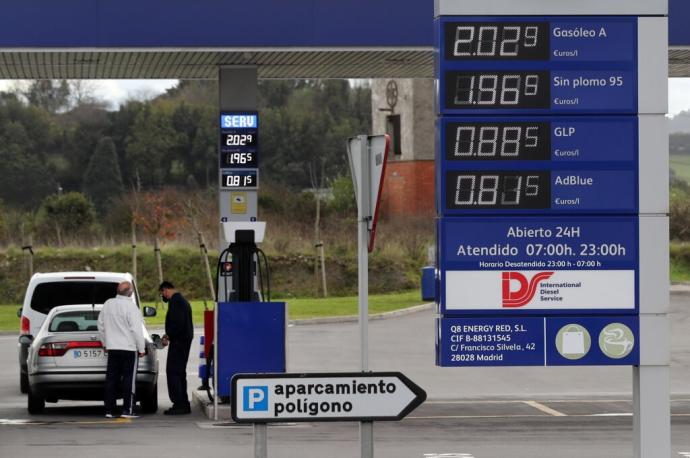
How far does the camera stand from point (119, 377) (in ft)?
59.6

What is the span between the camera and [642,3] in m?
11.4

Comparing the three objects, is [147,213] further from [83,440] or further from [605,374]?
[83,440]

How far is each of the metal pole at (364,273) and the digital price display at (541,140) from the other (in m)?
0.76

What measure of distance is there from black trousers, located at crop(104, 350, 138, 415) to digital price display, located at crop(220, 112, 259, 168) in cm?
528

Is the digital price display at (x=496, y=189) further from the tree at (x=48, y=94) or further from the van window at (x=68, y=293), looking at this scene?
the tree at (x=48, y=94)

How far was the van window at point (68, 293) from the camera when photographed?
72.1ft

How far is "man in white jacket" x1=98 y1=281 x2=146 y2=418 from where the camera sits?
17922mm

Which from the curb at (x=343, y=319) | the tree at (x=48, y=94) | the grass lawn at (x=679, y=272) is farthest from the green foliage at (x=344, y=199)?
the tree at (x=48, y=94)

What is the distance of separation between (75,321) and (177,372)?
160 centimetres

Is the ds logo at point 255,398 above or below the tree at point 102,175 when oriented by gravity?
below

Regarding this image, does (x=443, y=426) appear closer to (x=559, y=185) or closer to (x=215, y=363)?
(x=215, y=363)

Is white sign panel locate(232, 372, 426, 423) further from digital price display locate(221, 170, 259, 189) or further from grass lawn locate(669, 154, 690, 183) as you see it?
grass lawn locate(669, 154, 690, 183)

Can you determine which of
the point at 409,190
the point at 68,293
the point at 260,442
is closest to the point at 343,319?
the point at 68,293

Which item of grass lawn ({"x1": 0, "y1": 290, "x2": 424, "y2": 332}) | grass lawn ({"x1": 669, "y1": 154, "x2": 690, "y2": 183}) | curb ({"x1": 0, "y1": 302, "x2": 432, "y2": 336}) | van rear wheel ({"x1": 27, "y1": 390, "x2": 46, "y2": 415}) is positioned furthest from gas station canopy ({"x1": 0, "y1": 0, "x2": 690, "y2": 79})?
grass lawn ({"x1": 669, "y1": 154, "x2": 690, "y2": 183})
